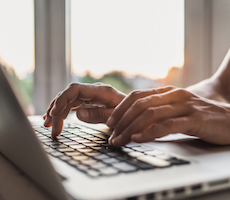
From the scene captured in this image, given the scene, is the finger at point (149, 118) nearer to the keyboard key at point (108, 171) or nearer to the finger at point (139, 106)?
the finger at point (139, 106)

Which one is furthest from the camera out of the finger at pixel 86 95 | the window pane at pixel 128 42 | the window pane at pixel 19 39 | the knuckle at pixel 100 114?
the window pane at pixel 128 42

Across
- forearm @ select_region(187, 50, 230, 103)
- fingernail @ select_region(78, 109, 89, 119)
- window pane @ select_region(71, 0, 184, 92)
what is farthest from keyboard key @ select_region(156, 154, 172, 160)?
window pane @ select_region(71, 0, 184, 92)

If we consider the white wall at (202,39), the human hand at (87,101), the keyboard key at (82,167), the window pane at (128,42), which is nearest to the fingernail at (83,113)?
the human hand at (87,101)

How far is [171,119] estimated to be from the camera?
418 mm

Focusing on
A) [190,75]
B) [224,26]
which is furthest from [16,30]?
[224,26]

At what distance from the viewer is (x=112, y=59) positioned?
1.35 m

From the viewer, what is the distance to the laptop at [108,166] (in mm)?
217

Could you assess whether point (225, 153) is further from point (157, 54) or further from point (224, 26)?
point (224, 26)

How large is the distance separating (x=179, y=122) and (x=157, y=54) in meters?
1.20

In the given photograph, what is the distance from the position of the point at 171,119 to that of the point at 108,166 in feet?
0.60

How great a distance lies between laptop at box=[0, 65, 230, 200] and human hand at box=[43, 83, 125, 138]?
0.69ft

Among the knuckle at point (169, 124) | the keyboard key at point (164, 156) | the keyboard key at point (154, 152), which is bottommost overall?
the keyboard key at point (154, 152)

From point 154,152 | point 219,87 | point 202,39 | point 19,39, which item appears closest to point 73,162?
point 154,152

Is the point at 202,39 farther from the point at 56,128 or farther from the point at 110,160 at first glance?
the point at 110,160
